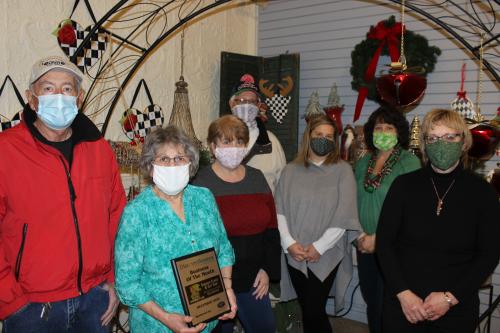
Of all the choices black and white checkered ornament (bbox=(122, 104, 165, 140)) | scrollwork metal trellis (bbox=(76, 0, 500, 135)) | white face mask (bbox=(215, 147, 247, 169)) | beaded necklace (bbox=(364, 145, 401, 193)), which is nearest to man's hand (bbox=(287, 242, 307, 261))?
beaded necklace (bbox=(364, 145, 401, 193))

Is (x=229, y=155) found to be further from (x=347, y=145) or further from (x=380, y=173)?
(x=347, y=145)

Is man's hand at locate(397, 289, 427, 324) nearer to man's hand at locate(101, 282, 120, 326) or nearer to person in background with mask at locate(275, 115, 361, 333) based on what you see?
person in background with mask at locate(275, 115, 361, 333)

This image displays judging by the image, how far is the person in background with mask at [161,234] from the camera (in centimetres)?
196

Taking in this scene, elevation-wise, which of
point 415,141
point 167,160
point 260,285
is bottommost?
point 260,285

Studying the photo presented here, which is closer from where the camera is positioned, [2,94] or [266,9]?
[2,94]

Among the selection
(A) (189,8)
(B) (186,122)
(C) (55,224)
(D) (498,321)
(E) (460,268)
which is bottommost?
(D) (498,321)

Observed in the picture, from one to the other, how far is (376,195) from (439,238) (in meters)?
0.89

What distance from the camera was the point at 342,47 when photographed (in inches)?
197

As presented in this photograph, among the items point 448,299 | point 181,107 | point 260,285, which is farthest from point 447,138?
point 181,107

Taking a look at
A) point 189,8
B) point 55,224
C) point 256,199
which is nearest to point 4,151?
point 55,224

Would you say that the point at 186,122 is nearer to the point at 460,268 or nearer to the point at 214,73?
the point at 214,73

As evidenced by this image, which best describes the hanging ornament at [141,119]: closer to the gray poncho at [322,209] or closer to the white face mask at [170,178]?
the gray poncho at [322,209]

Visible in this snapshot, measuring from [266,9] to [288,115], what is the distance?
1.52 metres

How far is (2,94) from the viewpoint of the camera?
10.5 ft
